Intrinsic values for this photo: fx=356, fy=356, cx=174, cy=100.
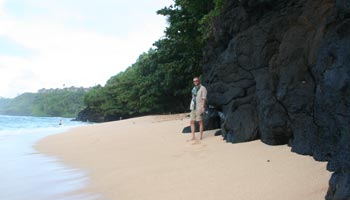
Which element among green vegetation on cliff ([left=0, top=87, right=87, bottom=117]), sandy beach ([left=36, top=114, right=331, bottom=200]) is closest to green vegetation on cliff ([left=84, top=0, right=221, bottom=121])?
sandy beach ([left=36, top=114, right=331, bottom=200])

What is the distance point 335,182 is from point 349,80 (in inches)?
37.5

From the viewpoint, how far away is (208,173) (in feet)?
17.3

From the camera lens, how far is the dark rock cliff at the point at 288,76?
11.5ft

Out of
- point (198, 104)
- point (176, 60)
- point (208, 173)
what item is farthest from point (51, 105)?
point (208, 173)

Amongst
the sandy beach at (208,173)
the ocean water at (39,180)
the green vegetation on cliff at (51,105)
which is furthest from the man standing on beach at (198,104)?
the green vegetation on cliff at (51,105)

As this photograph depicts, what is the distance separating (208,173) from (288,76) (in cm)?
205

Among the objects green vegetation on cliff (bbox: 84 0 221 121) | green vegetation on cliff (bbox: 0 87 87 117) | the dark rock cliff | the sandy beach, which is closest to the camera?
the dark rock cliff

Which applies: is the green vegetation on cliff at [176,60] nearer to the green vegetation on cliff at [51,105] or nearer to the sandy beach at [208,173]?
the sandy beach at [208,173]

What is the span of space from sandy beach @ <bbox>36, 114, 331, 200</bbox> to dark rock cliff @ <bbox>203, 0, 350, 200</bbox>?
335 mm

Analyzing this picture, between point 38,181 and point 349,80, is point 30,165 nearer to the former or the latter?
point 38,181

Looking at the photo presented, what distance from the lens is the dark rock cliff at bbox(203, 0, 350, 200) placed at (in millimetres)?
3514

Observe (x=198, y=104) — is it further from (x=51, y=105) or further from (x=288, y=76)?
(x=51, y=105)

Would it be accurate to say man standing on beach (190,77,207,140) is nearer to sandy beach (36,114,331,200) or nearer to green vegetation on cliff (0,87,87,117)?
sandy beach (36,114,331,200)

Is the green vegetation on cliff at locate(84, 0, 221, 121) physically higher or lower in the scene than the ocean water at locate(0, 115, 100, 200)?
higher
